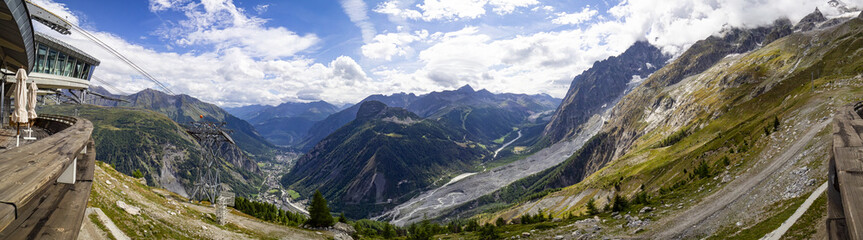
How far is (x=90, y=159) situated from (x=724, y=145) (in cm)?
11074

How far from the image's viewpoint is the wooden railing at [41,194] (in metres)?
3.84

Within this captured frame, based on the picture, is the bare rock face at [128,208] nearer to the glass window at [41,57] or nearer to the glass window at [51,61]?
the glass window at [41,57]

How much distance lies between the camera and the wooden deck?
2678mm

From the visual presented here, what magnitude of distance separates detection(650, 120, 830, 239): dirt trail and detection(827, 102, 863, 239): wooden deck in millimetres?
35925

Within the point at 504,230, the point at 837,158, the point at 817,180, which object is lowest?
the point at 504,230

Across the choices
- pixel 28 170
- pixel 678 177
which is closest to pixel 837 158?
pixel 28 170

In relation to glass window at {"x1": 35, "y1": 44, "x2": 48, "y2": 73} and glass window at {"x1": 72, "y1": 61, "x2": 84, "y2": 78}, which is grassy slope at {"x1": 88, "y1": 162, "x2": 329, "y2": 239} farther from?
glass window at {"x1": 72, "y1": 61, "x2": 84, "y2": 78}

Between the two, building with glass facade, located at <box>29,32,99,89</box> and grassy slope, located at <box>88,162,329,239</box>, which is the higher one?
building with glass facade, located at <box>29,32,99,89</box>

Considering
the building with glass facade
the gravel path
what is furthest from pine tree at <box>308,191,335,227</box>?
the gravel path

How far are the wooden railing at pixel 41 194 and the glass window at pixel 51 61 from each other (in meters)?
53.0

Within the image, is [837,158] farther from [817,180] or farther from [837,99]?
[837,99]

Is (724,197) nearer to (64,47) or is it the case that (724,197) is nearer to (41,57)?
(41,57)

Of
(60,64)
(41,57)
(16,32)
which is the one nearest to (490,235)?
(16,32)

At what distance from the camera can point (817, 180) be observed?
31547 mm
